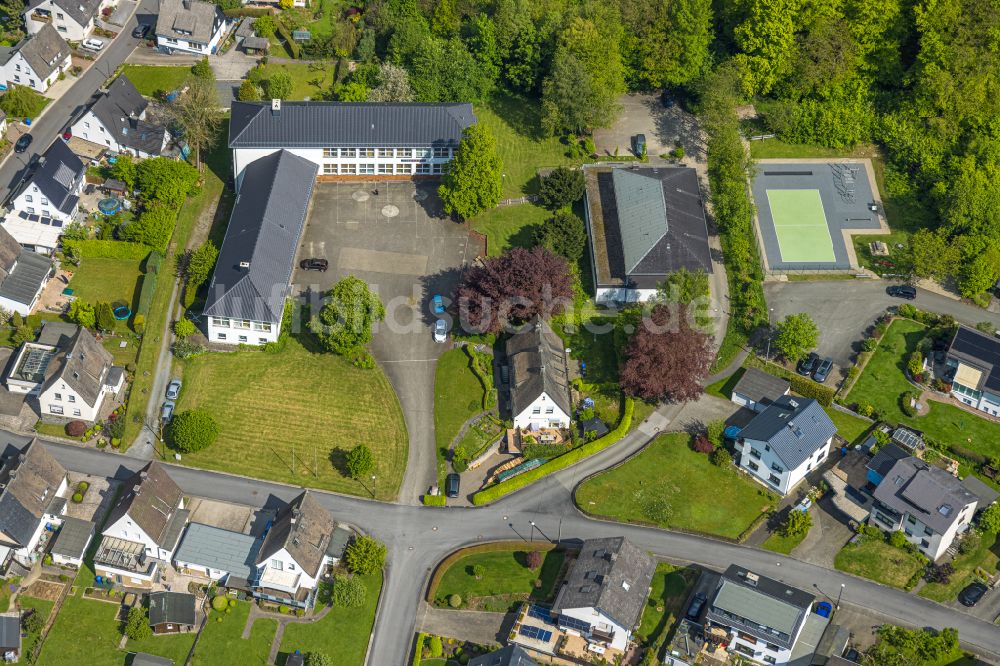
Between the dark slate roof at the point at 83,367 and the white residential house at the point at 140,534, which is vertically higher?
the dark slate roof at the point at 83,367

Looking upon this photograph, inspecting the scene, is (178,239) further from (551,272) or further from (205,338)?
(551,272)

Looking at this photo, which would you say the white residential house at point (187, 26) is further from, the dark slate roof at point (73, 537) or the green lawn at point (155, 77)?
the dark slate roof at point (73, 537)

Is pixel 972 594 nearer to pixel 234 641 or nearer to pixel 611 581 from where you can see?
pixel 611 581

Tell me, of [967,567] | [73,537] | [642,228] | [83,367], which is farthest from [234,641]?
[967,567]

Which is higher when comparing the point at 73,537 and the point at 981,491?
the point at 981,491

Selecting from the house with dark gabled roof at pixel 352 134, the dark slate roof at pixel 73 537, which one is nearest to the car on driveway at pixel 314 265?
the house with dark gabled roof at pixel 352 134
